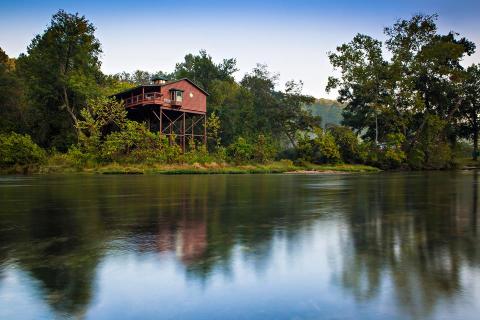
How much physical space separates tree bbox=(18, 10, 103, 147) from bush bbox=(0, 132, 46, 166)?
8.60 meters

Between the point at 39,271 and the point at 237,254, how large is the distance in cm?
281

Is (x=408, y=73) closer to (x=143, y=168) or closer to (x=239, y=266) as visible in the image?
(x=143, y=168)

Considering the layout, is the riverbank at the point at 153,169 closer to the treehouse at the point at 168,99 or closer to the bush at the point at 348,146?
the treehouse at the point at 168,99

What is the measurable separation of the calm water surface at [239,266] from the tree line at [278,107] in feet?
116

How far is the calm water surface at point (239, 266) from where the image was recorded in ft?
12.9

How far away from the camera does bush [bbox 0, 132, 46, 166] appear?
4100 cm

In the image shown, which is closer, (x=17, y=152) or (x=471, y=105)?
(x=17, y=152)

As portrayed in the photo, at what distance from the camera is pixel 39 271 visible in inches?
207

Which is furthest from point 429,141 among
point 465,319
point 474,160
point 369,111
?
point 465,319

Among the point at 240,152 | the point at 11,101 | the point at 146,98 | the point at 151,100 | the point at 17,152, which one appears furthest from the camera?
the point at 11,101

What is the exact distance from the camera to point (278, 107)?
238 ft

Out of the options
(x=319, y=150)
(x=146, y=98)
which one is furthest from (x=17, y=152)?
(x=319, y=150)

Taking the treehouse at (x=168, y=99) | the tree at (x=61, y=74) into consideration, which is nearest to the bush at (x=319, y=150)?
the treehouse at (x=168, y=99)

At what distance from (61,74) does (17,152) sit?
46.7ft
